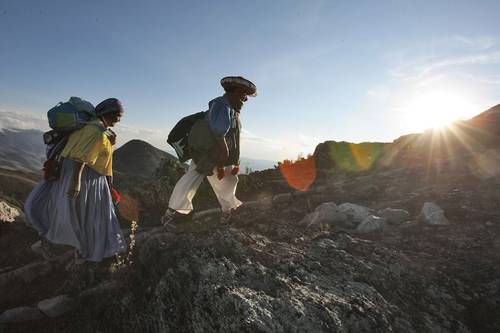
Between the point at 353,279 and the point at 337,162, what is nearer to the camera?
the point at 353,279

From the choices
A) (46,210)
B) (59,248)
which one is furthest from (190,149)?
(59,248)

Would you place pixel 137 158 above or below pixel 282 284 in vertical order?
above

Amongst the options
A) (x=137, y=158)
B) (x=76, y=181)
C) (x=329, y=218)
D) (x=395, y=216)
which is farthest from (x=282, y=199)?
(x=137, y=158)

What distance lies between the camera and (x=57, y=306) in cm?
322

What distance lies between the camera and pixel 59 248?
20.2ft

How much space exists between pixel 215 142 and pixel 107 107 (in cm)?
145

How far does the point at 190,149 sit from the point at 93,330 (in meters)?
2.84

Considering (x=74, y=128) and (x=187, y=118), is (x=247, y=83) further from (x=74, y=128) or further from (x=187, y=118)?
(x=74, y=128)

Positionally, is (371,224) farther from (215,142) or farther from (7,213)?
(7,213)

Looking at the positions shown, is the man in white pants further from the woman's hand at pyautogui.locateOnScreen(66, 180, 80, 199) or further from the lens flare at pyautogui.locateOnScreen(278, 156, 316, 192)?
the lens flare at pyautogui.locateOnScreen(278, 156, 316, 192)

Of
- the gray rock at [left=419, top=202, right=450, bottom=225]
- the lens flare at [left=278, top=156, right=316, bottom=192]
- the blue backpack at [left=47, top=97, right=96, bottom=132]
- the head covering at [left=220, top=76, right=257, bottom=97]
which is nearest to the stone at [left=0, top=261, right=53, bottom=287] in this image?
the blue backpack at [left=47, top=97, right=96, bottom=132]

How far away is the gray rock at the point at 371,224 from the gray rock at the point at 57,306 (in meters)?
4.04

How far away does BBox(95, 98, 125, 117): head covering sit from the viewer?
4.29m

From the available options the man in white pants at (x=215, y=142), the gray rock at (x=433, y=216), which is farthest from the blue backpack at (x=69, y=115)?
the gray rock at (x=433, y=216)
